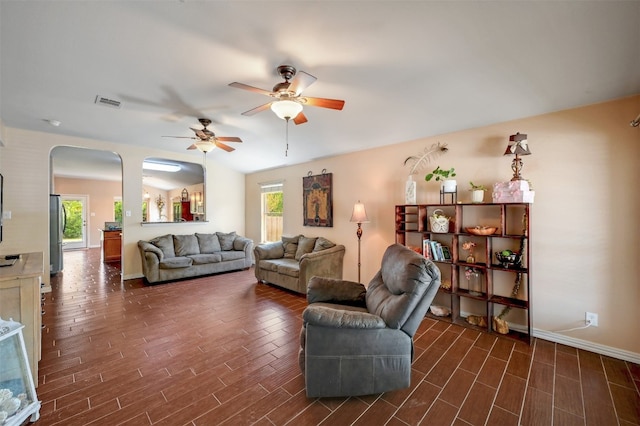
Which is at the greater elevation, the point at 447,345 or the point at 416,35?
the point at 416,35

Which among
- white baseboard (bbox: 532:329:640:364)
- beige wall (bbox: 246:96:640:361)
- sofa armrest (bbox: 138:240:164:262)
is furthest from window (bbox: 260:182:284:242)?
white baseboard (bbox: 532:329:640:364)

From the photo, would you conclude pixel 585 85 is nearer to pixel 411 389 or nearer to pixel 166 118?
pixel 411 389

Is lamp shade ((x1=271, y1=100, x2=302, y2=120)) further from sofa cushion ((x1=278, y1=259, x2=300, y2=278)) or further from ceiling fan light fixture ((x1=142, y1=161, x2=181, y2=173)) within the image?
ceiling fan light fixture ((x1=142, y1=161, x2=181, y2=173))

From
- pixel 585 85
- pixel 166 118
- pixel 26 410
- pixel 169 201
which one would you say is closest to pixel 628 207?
pixel 585 85

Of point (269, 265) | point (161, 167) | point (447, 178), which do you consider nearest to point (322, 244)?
point (269, 265)

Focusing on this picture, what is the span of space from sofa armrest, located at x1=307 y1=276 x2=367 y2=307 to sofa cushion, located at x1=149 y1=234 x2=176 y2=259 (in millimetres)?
3893

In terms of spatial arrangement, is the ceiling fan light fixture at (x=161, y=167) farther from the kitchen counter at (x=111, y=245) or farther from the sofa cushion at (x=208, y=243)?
the kitchen counter at (x=111, y=245)

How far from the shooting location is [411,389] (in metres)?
2.00

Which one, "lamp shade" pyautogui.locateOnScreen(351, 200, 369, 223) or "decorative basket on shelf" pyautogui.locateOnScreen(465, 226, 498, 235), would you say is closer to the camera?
"decorative basket on shelf" pyautogui.locateOnScreen(465, 226, 498, 235)

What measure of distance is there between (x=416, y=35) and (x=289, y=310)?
3289 millimetres

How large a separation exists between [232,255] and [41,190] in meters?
3.24

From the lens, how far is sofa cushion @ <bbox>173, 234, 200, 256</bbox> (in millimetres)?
5391

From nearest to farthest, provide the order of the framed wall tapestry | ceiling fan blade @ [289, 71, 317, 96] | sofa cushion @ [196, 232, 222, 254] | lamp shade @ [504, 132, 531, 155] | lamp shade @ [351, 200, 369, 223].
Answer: ceiling fan blade @ [289, 71, 317, 96] → lamp shade @ [504, 132, 531, 155] → lamp shade @ [351, 200, 369, 223] → the framed wall tapestry → sofa cushion @ [196, 232, 222, 254]

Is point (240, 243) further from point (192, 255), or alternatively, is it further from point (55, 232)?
point (55, 232)
